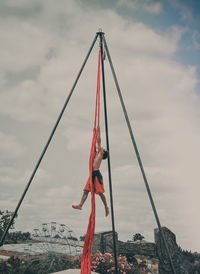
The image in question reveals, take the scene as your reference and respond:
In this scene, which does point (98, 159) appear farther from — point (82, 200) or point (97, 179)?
point (82, 200)

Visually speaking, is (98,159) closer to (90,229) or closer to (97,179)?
(97,179)

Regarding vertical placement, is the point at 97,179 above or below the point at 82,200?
above

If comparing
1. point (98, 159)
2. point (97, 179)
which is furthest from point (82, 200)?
point (98, 159)

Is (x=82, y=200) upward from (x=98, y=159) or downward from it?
downward

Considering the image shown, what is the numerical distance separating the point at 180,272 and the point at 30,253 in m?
6.15

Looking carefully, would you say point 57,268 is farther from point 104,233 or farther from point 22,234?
point 22,234

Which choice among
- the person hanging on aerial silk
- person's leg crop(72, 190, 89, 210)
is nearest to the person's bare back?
the person hanging on aerial silk

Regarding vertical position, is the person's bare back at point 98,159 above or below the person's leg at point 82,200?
above

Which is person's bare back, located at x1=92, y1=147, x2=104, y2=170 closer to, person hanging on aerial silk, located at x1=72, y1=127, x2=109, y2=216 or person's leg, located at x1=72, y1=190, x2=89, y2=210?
person hanging on aerial silk, located at x1=72, y1=127, x2=109, y2=216

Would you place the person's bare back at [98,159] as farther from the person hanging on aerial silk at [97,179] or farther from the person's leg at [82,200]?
the person's leg at [82,200]

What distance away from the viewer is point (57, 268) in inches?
474

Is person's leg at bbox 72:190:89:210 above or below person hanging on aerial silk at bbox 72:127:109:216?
below

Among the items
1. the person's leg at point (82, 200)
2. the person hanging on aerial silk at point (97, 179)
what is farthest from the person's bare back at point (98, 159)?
the person's leg at point (82, 200)

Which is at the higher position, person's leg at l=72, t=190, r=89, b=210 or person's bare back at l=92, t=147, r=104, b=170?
person's bare back at l=92, t=147, r=104, b=170
